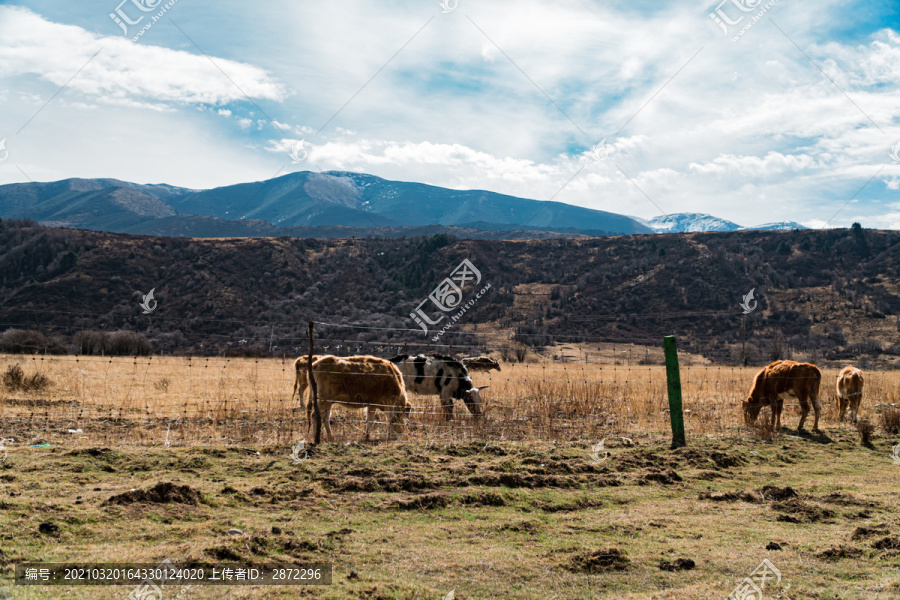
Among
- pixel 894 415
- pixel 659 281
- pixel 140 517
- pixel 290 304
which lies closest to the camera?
pixel 140 517

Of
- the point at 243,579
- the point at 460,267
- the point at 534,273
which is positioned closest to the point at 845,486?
the point at 243,579

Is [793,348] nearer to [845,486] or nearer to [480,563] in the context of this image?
[845,486]

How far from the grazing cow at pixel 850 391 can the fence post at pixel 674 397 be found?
18.3ft

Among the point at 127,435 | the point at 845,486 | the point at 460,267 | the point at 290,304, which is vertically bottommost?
the point at 845,486

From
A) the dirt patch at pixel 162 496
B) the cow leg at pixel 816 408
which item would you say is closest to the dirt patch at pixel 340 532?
the dirt patch at pixel 162 496

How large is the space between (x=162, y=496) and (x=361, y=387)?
15.8ft

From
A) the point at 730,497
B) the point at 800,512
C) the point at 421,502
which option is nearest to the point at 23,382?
the point at 421,502

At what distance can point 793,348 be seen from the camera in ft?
150

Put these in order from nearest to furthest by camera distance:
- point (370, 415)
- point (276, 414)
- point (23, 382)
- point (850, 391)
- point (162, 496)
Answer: point (162, 496)
point (370, 415)
point (276, 414)
point (850, 391)
point (23, 382)

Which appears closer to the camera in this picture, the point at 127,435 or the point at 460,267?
the point at 127,435

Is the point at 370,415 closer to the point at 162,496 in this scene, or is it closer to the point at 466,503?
the point at 466,503

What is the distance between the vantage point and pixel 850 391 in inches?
547

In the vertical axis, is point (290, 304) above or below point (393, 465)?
above

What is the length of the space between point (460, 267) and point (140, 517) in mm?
59522
